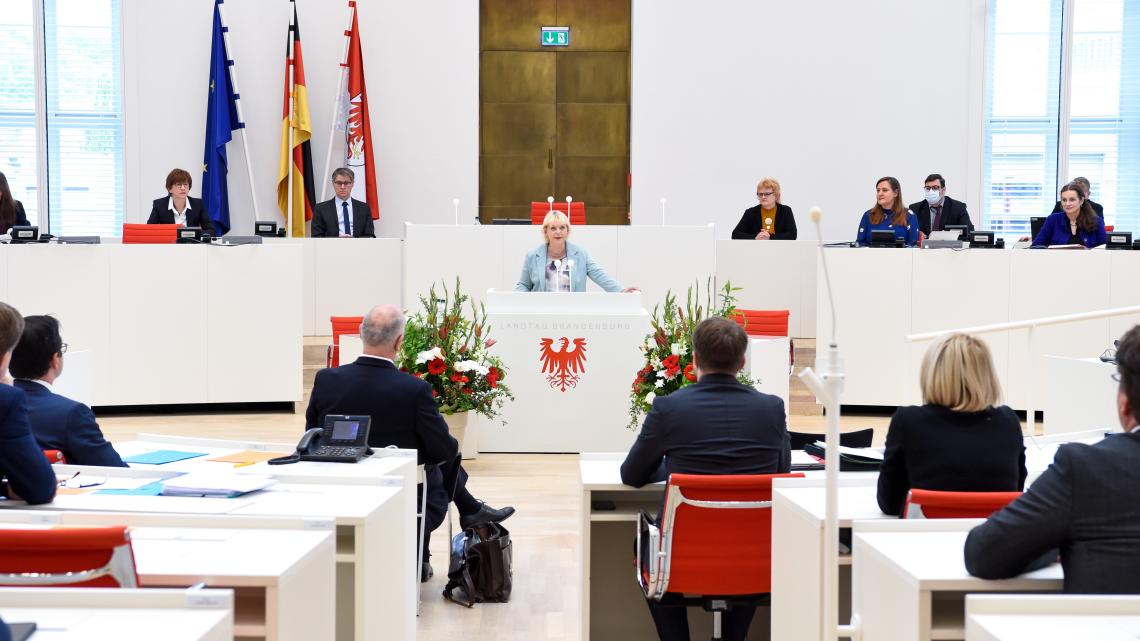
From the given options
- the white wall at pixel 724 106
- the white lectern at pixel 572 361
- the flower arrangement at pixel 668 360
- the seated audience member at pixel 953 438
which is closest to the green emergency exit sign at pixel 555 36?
the white wall at pixel 724 106

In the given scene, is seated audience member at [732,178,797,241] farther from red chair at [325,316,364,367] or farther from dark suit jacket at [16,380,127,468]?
dark suit jacket at [16,380,127,468]

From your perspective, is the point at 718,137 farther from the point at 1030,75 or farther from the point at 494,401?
the point at 494,401

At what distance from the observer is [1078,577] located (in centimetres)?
203

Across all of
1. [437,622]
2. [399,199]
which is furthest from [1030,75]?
[437,622]

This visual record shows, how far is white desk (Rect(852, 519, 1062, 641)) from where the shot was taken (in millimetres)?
2104

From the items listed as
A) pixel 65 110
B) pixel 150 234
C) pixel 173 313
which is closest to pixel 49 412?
pixel 173 313

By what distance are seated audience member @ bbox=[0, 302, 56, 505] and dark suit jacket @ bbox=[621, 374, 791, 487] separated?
1.55 m

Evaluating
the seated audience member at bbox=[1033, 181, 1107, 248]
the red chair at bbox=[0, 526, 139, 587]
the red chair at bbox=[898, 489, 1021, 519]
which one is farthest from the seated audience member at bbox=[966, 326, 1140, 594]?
the seated audience member at bbox=[1033, 181, 1107, 248]

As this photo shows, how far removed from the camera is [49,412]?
10.9ft

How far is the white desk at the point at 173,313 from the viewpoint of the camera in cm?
808

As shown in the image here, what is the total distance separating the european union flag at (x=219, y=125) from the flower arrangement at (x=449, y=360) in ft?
19.9

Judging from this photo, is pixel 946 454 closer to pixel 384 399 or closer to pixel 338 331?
pixel 384 399

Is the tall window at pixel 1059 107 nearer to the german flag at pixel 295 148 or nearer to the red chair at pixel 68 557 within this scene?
the german flag at pixel 295 148

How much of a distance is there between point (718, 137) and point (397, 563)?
976 centimetres
